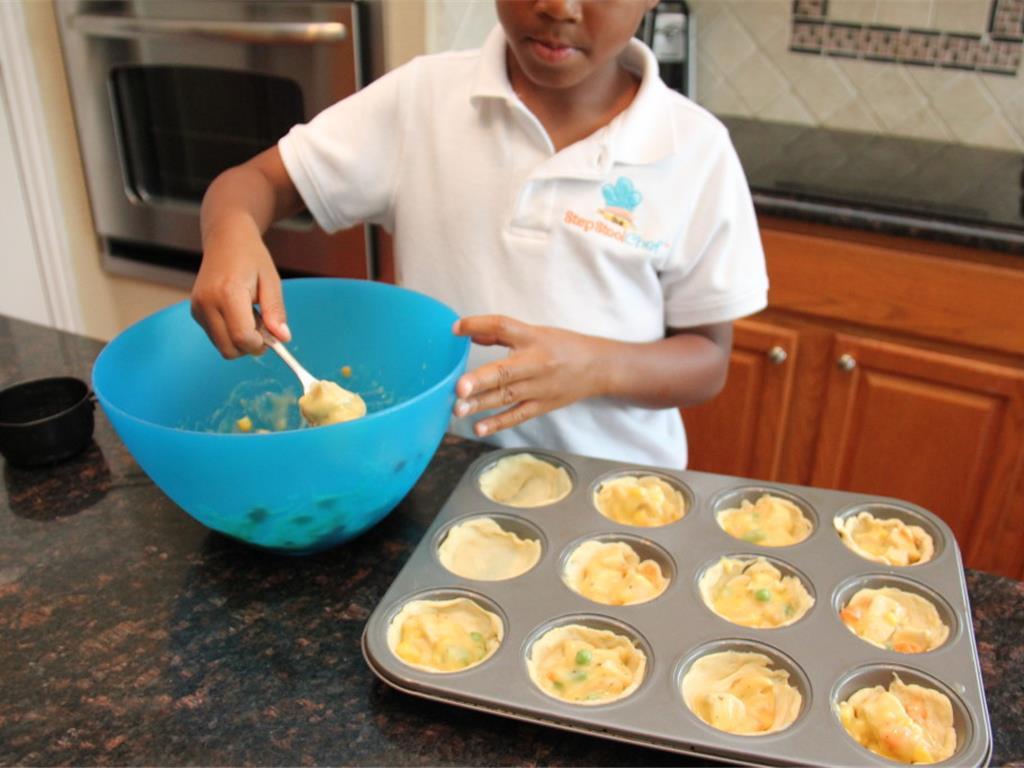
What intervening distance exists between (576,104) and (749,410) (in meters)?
1.00

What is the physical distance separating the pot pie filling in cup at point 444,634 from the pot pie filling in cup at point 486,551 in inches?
1.7

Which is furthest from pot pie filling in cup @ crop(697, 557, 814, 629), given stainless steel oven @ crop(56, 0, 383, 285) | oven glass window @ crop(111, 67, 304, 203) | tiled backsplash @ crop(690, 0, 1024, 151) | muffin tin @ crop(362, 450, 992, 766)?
tiled backsplash @ crop(690, 0, 1024, 151)

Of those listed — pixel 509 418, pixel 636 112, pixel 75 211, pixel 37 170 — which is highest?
pixel 636 112

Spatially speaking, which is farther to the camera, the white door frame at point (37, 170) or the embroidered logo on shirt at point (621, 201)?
the white door frame at point (37, 170)

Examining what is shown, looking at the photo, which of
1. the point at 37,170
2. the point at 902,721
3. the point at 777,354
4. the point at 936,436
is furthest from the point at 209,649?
the point at 37,170

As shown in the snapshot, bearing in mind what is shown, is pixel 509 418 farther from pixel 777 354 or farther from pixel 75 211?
pixel 75 211

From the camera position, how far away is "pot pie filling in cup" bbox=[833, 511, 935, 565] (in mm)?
812

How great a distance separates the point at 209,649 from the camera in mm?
717

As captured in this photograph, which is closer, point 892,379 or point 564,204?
point 564,204

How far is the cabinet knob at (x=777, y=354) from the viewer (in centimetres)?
179

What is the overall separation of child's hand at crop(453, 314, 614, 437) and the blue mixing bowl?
1.0 inches

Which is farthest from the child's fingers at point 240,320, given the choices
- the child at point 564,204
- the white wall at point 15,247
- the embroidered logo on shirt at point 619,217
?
the white wall at point 15,247

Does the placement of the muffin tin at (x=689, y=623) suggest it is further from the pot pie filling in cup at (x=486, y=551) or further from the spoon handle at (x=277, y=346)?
the spoon handle at (x=277, y=346)

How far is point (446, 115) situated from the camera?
1115 mm
